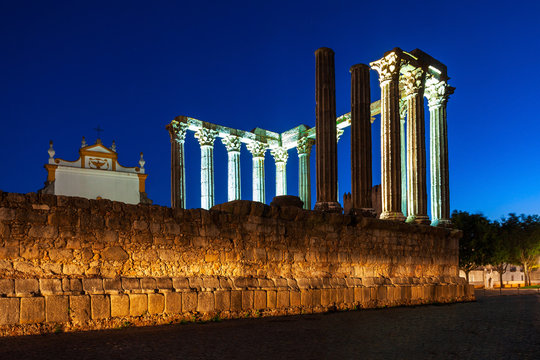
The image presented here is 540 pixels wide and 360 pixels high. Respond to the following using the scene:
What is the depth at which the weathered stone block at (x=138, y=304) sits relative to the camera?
7.41 meters

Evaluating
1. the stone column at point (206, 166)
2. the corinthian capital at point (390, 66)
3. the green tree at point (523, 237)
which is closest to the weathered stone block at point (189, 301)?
the corinthian capital at point (390, 66)

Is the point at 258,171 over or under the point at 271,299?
over

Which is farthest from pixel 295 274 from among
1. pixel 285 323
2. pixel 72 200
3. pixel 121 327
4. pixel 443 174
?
pixel 443 174

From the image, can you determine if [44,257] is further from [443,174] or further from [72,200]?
Answer: [443,174]

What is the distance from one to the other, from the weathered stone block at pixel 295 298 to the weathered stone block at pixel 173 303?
271cm

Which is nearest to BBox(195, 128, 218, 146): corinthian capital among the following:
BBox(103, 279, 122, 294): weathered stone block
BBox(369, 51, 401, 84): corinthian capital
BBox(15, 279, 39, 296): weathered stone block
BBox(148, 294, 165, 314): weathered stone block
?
BBox(369, 51, 401, 84): corinthian capital

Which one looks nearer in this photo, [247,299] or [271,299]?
[247,299]

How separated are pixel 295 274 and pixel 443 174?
444 inches

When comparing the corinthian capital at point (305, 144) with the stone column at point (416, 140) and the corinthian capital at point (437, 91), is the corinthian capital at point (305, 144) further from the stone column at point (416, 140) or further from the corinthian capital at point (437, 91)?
the stone column at point (416, 140)

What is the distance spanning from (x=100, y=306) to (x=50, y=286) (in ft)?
2.65

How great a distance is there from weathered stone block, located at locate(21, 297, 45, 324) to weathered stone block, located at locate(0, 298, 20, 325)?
75 mm

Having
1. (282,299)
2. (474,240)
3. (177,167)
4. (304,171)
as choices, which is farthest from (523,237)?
(282,299)

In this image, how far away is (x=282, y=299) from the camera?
956 centimetres

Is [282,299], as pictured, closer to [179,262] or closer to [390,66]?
[179,262]
